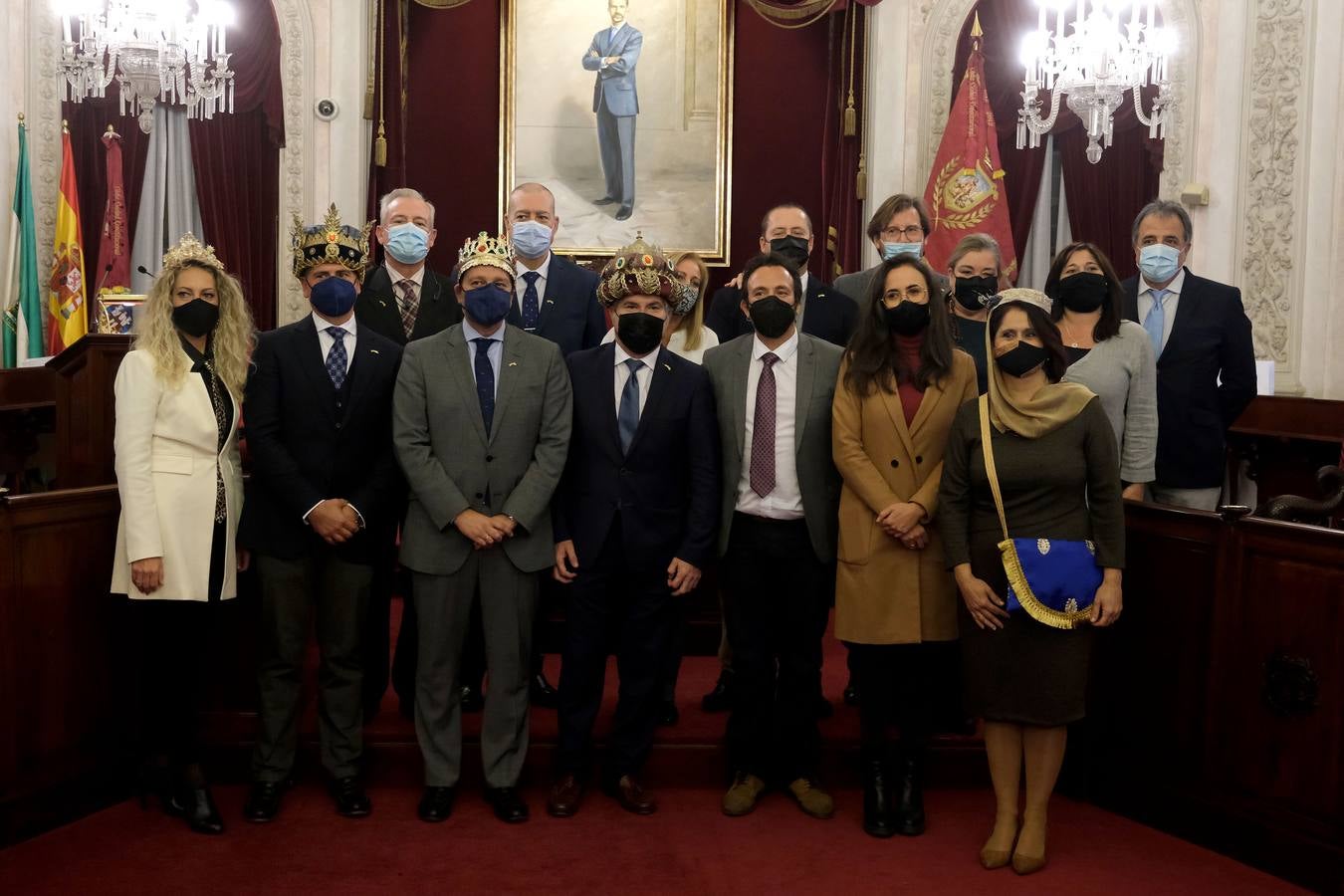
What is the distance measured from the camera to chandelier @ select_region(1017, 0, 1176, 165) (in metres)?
6.85

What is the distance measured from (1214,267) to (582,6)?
428 cm

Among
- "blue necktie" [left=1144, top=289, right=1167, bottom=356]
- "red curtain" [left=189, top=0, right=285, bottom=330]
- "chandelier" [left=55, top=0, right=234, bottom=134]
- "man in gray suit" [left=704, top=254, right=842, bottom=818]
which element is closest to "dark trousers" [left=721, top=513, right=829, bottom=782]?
"man in gray suit" [left=704, top=254, right=842, bottom=818]

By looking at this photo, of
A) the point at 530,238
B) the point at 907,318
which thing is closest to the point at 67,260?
the point at 530,238

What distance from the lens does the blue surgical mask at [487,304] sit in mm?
3738

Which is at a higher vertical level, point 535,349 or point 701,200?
point 701,200

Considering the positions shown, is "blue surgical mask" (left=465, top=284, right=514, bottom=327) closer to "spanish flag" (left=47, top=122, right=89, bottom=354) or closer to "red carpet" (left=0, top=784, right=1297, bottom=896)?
"red carpet" (left=0, top=784, right=1297, bottom=896)

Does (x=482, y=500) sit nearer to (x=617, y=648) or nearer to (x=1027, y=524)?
(x=617, y=648)

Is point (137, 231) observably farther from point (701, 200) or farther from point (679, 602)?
point (679, 602)

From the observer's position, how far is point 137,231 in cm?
768

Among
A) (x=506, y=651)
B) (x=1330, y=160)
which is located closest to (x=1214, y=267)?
(x=1330, y=160)

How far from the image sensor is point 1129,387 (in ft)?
12.9

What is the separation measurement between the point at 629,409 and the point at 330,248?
1031 mm

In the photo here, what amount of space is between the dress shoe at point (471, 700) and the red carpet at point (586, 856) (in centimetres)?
47

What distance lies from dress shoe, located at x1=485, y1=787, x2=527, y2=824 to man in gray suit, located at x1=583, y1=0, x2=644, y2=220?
5098 mm
